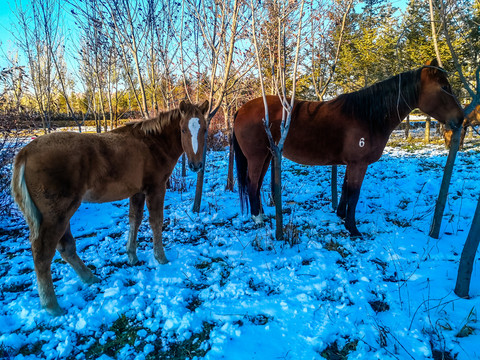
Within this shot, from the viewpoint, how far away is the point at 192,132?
2816 millimetres

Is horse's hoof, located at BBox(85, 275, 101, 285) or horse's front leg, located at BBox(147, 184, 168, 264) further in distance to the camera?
horse's front leg, located at BBox(147, 184, 168, 264)

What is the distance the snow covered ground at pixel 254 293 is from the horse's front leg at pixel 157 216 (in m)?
0.14

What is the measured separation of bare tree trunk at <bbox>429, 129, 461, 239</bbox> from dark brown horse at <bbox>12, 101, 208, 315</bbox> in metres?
3.08

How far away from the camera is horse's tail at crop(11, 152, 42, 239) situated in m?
2.03

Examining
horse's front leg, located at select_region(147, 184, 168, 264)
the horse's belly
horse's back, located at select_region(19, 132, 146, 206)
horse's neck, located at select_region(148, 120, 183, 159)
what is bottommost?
horse's front leg, located at select_region(147, 184, 168, 264)

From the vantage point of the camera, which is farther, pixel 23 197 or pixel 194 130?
pixel 194 130

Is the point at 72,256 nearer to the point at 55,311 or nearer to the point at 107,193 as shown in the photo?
the point at 55,311

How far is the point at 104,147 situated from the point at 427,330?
321cm

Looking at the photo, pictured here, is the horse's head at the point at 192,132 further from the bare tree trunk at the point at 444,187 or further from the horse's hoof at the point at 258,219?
the bare tree trunk at the point at 444,187

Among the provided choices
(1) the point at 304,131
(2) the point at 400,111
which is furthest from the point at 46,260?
(2) the point at 400,111

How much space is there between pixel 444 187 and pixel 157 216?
367cm

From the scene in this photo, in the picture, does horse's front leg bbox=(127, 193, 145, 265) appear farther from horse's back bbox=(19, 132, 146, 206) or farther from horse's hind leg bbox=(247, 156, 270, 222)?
horse's hind leg bbox=(247, 156, 270, 222)

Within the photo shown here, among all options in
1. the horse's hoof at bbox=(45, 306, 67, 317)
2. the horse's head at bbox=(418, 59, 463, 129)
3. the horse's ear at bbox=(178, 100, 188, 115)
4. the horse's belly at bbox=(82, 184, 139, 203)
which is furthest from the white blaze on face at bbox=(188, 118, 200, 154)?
the horse's head at bbox=(418, 59, 463, 129)

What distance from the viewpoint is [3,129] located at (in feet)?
12.9
